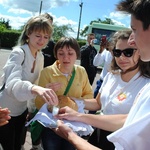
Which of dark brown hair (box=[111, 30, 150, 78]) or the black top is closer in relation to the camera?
→ dark brown hair (box=[111, 30, 150, 78])

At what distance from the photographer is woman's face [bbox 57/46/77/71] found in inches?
89.6

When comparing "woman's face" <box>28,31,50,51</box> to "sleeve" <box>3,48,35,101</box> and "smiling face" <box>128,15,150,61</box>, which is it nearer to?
"sleeve" <box>3,48,35,101</box>

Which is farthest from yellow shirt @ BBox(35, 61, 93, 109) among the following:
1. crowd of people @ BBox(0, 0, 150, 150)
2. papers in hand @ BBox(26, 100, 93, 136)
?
papers in hand @ BBox(26, 100, 93, 136)

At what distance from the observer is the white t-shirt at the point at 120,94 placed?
187 cm

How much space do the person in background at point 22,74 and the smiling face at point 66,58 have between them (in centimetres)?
20

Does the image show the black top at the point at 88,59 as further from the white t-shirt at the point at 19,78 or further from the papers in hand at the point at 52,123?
the papers in hand at the point at 52,123

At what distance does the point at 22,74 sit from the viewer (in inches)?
86.9

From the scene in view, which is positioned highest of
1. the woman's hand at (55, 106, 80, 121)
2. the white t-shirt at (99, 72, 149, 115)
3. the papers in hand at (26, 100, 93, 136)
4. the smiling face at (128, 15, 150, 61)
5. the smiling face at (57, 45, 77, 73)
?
the smiling face at (128, 15, 150, 61)

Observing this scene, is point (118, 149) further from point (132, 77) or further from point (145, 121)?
point (132, 77)

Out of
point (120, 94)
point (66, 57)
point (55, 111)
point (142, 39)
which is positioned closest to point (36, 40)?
point (66, 57)

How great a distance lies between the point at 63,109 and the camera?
1.85 meters

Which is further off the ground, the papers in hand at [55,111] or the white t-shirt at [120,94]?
the white t-shirt at [120,94]

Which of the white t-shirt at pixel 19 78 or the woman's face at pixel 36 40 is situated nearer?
the white t-shirt at pixel 19 78

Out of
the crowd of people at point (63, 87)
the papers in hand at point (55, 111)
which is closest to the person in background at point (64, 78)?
the crowd of people at point (63, 87)
